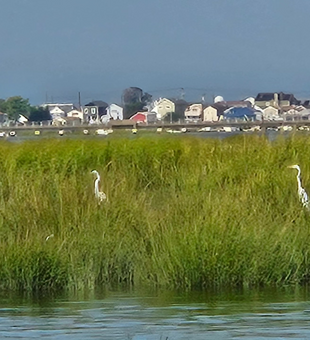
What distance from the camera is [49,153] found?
65.8 ft

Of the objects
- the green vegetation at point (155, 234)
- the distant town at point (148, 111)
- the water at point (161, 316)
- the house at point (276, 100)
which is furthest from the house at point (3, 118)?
the water at point (161, 316)

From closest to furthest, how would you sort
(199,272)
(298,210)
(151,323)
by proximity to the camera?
1. (151,323)
2. (199,272)
3. (298,210)

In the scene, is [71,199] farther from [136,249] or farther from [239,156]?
[239,156]

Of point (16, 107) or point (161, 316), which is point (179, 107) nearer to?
point (16, 107)

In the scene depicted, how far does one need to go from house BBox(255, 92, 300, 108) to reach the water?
61.5 meters

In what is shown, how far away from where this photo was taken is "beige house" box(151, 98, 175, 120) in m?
69.4

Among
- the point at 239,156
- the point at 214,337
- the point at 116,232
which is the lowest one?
the point at 214,337

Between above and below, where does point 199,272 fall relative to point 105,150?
below

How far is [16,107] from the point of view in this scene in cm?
6919

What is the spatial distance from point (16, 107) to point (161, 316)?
197ft

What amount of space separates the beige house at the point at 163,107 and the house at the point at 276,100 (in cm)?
677

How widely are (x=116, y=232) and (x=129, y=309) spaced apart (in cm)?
196

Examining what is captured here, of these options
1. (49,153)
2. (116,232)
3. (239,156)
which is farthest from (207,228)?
(49,153)

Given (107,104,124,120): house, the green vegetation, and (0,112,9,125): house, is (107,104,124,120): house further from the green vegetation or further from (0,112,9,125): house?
the green vegetation
